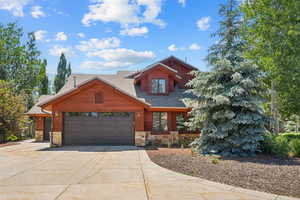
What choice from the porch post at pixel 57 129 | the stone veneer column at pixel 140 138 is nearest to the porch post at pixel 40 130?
the porch post at pixel 57 129

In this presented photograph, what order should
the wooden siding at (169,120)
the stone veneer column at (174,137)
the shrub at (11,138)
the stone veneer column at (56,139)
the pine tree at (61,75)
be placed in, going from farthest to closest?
the pine tree at (61,75) → the shrub at (11,138) → the wooden siding at (169,120) → the stone veneer column at (174,137) → the stone veneer column at (56,139)

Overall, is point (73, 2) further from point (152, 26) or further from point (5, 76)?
point (5, 76)

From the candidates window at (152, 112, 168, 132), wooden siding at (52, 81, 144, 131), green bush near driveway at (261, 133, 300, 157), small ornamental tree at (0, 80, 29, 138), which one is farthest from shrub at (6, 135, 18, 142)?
green bush near driveway at (261, 133, 300, 157)

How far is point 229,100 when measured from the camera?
1023 centimetres

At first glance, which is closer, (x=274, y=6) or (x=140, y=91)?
(x=274, y=6)

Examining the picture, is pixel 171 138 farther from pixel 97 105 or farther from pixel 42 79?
pixel 42 79


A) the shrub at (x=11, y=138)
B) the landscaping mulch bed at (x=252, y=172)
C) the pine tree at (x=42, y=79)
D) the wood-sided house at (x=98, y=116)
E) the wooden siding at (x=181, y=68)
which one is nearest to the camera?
the landscaping mulch bed at (x=252, y=172)

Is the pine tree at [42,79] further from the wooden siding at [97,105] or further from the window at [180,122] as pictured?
the window at [180,122]

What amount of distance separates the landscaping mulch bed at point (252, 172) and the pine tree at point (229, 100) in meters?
1.58

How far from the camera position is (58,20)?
14898 mm

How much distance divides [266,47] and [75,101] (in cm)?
1366

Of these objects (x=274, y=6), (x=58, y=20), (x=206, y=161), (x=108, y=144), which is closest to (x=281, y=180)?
(x=206, y=161)

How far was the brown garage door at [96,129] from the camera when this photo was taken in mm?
13820

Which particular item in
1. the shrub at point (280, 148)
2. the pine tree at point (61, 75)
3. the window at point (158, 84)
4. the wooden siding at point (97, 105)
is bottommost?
the shrub at point (280, 148)
